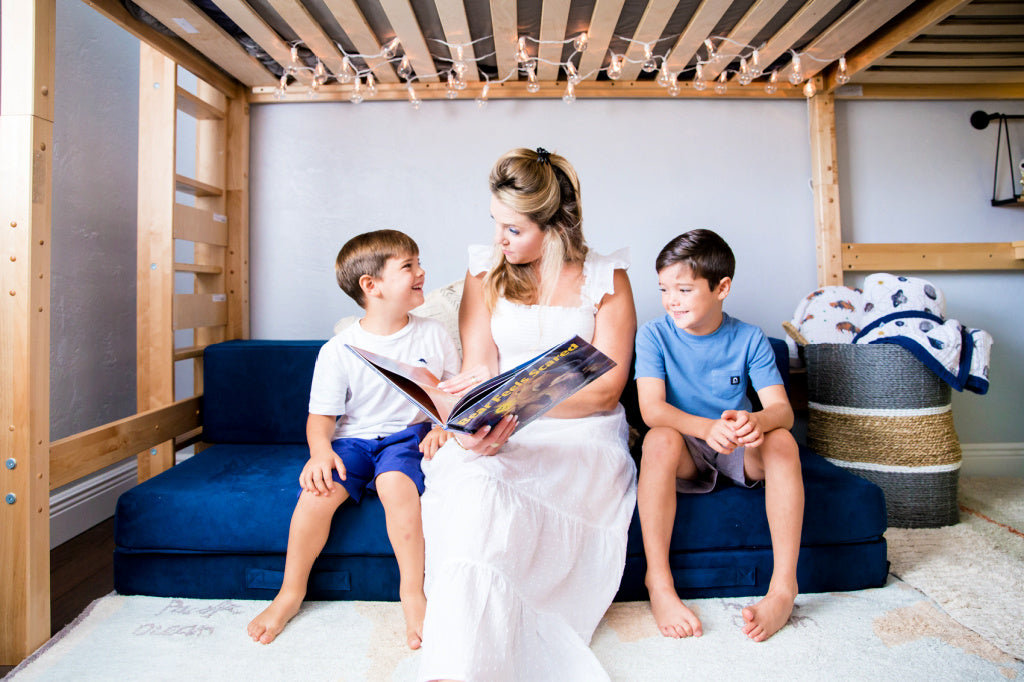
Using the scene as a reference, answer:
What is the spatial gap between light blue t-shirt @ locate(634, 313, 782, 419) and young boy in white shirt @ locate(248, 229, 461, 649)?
497 mm

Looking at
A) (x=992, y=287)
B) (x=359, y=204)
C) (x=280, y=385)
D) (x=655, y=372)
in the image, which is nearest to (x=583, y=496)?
(x=655, y=372)

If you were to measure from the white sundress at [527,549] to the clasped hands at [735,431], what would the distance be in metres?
0.21

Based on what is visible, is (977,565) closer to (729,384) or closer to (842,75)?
(729,384)

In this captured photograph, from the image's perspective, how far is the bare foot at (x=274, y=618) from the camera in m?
1.23

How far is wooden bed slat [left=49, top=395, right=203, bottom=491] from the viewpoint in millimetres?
1318

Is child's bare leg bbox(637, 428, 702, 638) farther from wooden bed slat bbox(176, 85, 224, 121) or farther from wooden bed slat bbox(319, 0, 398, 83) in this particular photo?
wooden bed slat bbox(176, 85, 224, 121)

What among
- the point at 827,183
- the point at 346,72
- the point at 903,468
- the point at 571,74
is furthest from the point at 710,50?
the point at 903,468

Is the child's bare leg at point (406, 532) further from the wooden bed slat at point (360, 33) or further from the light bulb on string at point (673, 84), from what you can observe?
the light bulb on string at point (673, 84)

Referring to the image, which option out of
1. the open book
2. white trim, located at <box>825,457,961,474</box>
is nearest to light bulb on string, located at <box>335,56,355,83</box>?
the open book

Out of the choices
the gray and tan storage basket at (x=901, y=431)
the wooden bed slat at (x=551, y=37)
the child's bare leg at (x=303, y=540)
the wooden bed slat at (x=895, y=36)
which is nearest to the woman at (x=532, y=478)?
the child's bare leg at (x=303, y=540)

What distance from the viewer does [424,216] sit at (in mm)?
2254

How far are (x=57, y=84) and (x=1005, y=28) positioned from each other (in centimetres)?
277

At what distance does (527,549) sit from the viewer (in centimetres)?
111

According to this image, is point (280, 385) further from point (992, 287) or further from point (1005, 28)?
point (992, 287)
